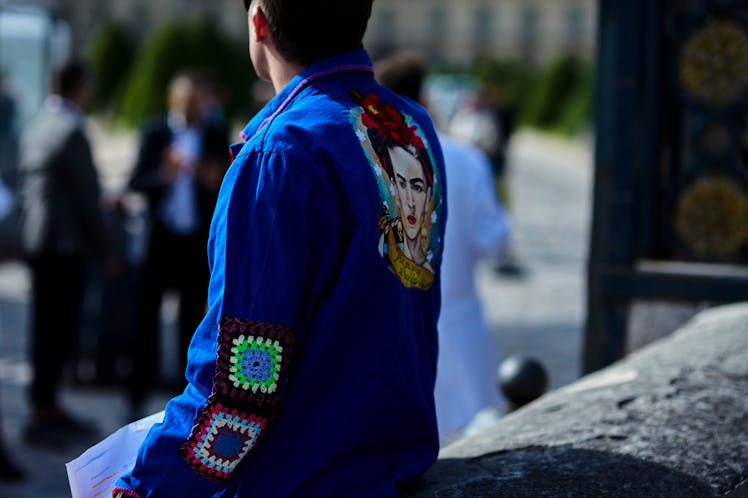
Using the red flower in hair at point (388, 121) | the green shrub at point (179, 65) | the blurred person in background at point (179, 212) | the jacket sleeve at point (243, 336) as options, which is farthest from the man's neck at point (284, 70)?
the green shrub at point (179, 65)

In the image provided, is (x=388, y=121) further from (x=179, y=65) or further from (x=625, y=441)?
(x=179, y=65)

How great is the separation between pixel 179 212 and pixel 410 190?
507 centimetres

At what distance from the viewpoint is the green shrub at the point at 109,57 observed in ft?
140

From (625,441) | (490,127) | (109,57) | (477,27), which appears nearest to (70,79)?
(625,441)

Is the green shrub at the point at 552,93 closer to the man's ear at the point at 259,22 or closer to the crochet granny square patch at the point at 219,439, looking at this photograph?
the man's ear at the point at 259,22

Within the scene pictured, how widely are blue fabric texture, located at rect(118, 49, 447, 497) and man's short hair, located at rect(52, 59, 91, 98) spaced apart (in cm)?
498

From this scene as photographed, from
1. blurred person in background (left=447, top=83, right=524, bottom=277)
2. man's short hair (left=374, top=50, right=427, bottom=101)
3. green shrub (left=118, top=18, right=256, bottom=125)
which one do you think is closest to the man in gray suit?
man's short hair (left=374, top=50, right=427, bottom=101)

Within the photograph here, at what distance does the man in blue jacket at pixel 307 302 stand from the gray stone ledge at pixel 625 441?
0.23 metres

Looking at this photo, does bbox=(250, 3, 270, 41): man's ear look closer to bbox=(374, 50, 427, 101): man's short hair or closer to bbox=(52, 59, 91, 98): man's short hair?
bbox=(374, 50, 427, 101): man's short hair

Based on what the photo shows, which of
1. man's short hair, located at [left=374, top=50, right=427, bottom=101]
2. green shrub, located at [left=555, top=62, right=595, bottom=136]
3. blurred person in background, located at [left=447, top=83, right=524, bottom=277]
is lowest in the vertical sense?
green shrub, located at [left=555, top=62, right=595, bottom=136]

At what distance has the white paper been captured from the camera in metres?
2.18

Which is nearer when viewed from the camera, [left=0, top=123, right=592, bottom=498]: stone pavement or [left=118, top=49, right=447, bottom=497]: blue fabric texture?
[left=118, top=49, right=447, bottom=497]: blue fabric texture

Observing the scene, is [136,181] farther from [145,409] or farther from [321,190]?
[321,190]

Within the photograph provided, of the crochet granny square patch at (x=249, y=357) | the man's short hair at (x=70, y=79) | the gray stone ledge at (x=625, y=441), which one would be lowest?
the gray stone ledge at (x=625, y=441)
